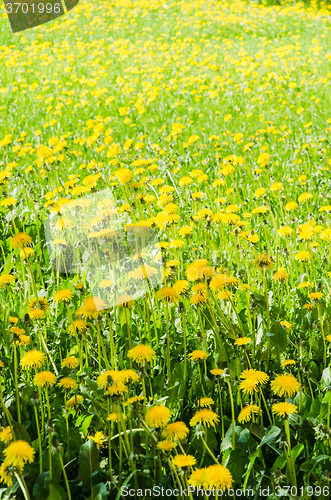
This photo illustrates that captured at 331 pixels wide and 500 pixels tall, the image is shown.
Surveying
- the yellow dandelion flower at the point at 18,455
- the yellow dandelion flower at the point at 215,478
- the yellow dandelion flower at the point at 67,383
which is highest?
the yellow dandelion flower at the point at 18,455

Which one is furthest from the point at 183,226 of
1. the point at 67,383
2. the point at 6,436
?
the point at 6,436

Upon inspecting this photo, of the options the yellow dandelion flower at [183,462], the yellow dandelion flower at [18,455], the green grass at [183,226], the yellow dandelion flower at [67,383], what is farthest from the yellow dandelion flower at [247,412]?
the yellow dandelion flower at [18,455]

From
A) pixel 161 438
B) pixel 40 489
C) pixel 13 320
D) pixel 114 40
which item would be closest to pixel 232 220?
pixel 13 320

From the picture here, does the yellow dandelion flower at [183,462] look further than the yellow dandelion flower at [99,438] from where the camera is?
No

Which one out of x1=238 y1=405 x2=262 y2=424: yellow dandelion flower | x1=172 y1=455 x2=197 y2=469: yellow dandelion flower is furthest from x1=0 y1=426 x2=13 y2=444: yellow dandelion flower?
x1=238 y1=405 x2=262 y2=424: yellow dandelion flower

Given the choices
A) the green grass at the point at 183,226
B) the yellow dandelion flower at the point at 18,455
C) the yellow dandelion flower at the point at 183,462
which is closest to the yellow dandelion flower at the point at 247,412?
the green grass at the point at 183,226

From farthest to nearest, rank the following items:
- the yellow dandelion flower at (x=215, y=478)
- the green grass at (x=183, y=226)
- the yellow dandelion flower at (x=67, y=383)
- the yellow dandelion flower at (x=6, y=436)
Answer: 1. the yellow dandelion flower at (x=67, y=383)
2. the green grass at (x=183, y=226)
3. the yellow dandelion flower at (x=6, y=436)
4. the yellow dandelion flower at (x=215, y=478)

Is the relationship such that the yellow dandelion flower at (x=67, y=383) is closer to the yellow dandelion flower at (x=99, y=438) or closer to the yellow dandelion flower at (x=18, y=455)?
the yellow dandelion flower at (x=99, y=438)

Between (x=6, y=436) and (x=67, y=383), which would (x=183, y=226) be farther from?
(x=6, y=436)

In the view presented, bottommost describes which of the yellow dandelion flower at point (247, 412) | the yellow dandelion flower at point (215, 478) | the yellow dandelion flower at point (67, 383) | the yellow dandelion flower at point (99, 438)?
the yellow dandelion flower at point (99, 438)

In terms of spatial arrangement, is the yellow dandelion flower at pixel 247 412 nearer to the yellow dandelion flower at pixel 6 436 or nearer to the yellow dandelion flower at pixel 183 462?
the yellow dandelion flower at pixel 183 462

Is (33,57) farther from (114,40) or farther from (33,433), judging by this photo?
(33,433)

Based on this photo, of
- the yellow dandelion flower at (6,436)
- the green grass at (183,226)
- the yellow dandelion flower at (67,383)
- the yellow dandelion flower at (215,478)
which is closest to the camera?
the yellow dandelion flower at (215,478)

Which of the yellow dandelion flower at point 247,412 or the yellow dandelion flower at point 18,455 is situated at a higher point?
the yellow dandelion flower at point 18,455
